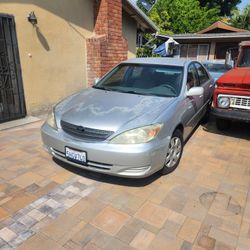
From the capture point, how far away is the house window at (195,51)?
21.2 meters

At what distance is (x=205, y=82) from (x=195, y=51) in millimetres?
17530

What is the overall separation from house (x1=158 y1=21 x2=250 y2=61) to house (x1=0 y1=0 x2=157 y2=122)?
41.1 ft

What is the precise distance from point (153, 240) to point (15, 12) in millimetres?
5290

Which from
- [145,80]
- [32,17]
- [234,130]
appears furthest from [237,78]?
[32,17]

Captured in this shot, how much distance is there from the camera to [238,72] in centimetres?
530

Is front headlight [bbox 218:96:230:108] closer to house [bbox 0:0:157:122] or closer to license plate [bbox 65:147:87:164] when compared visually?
license plate [bbox 65:147:87:164]

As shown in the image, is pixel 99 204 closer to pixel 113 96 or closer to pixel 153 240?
pixel 153 240

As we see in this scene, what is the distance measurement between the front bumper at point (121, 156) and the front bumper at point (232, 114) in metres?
2.12

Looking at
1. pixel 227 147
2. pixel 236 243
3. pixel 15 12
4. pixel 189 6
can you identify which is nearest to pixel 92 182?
pixel 236 243

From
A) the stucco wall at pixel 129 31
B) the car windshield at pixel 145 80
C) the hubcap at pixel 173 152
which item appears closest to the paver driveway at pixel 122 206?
the hubcap at pixel 173 152

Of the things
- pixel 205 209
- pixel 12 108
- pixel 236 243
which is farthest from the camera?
pixel 12 108

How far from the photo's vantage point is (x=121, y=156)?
286 centimetres

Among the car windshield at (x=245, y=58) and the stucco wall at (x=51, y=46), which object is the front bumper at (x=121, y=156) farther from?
the car windshield at (x=245, y=58)

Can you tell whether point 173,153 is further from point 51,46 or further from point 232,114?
point 51,46
